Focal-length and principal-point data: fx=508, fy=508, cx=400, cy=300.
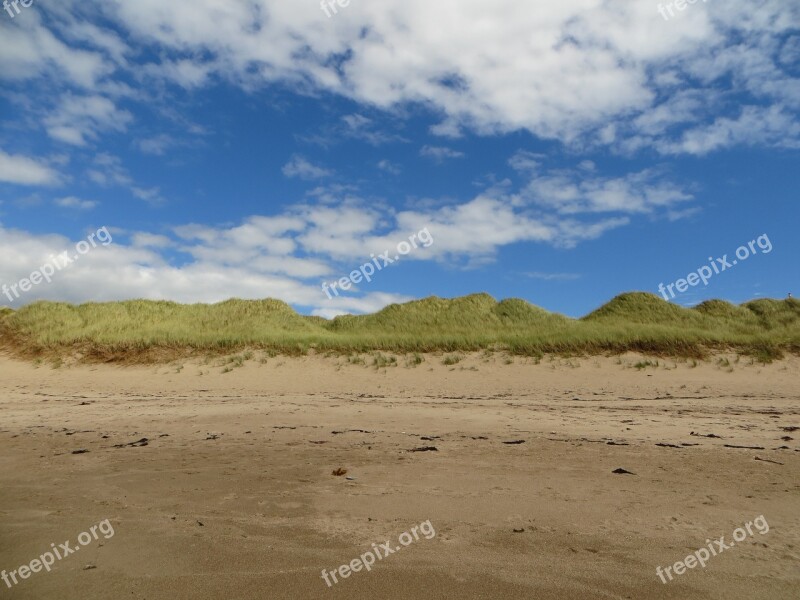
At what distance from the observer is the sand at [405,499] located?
357 cm

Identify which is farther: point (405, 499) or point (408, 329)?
point (408, 329)

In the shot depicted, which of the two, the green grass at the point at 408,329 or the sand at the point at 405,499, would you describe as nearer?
the sand at the point at 405,499

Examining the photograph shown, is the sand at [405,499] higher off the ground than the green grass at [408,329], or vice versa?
the green grass at [408,329]

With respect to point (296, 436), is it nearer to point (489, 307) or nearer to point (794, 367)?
point (794, 367)

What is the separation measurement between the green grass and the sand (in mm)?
10003

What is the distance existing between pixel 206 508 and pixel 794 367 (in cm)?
2246

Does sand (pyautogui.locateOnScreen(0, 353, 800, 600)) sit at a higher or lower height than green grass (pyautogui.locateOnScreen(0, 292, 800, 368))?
lower

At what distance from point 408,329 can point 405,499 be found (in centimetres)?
2413

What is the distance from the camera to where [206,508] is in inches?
199

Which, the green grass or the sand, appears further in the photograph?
the green grass

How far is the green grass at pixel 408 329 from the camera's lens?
73.3ft

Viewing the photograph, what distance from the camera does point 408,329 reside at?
29.4 metres

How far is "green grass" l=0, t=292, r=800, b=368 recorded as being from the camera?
22.3m

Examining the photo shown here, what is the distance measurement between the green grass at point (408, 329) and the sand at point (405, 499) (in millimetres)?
10003
